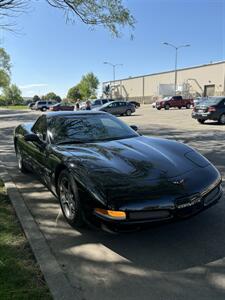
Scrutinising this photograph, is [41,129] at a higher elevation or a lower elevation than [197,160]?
higher

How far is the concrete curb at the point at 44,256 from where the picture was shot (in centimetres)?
301

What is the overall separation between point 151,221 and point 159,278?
54 cm

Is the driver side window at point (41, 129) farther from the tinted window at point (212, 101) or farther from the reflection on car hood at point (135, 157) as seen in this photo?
the tinted window at point (212, 101)

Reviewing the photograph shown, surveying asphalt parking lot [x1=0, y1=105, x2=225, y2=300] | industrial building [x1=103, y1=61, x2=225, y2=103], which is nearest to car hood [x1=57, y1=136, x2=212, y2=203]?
asphalt parking lot [x1=0, y1=105, x2=225, y2=300]

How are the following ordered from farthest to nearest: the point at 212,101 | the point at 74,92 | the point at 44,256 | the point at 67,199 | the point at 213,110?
the point at 74,92, the point at 212,101, the point at 213,110, the point at 67,199, the point at 44,256

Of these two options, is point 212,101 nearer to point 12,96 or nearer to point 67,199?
point 67,199

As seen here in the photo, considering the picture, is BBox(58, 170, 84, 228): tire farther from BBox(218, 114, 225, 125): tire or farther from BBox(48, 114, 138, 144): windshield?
BBox(218, 114, 225, 125): tire

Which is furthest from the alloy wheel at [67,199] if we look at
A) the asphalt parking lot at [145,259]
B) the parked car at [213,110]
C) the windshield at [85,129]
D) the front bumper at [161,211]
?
the parked car at [213,110]

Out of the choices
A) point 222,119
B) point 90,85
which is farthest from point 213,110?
point 90,85

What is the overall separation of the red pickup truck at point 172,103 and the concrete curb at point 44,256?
39.9 metres

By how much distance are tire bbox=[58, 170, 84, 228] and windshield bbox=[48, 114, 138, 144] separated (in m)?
0.83

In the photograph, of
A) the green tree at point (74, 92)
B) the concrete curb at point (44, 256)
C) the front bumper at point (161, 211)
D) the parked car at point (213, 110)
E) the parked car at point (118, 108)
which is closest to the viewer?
the concrete curb at point (44, 256)

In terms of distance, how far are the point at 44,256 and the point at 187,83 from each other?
7145 cm

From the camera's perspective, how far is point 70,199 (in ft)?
14.0
